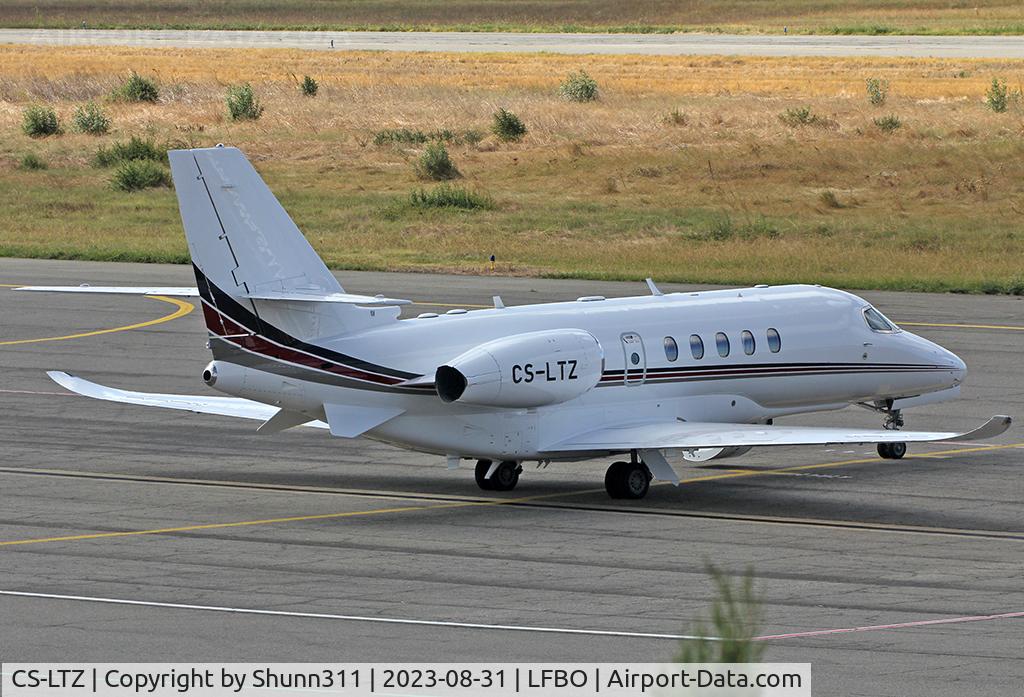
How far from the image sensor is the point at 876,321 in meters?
30.0

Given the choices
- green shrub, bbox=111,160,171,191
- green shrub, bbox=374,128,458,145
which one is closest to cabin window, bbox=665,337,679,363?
green shrub, bbox=111,160,171,191

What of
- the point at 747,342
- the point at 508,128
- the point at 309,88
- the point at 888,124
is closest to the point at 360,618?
the point at 747,342

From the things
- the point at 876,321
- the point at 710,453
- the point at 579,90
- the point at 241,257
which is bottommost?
the point at 710,453

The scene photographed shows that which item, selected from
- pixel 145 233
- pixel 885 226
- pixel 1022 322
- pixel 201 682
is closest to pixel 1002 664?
pixel 201 682

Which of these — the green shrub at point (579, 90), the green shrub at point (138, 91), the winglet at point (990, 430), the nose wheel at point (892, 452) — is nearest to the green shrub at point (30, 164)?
the green shrub at point (138, 91)

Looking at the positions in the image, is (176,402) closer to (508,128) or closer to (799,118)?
(508,128)

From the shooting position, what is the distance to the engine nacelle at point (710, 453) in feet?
86.1

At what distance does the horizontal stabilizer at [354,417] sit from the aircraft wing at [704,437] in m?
2.52

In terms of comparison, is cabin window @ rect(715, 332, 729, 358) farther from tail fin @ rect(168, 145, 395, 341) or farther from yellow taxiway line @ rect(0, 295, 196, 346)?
yellow taxiway line @ rect(0, 295, 196, 346)

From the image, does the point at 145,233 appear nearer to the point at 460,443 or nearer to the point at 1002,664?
the point at 460,443

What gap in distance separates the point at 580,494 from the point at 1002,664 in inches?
408

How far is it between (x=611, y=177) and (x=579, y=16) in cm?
11891

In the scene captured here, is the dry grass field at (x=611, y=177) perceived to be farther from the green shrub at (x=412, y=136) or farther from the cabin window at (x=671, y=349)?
the cabin window at (x=671, y=349)

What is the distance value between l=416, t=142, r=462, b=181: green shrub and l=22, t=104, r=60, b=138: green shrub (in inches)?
903
